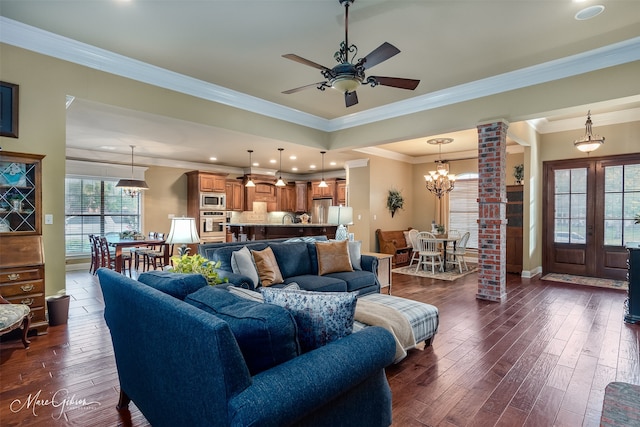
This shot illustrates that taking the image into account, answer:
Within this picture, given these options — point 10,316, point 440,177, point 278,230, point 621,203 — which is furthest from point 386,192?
point 10,316

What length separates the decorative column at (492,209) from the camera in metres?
4.58

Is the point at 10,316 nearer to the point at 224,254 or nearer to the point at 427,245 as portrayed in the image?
the point at 224,254

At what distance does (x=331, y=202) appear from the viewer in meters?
10.2

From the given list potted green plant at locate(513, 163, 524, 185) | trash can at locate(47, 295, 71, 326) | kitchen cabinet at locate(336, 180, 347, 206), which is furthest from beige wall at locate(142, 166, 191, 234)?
potted green plant at locate(513, 163, 524, 185)

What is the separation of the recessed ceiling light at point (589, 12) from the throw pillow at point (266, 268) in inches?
153

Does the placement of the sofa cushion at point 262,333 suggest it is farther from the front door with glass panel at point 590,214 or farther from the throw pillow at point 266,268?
the front door with glass panel at point 590,214

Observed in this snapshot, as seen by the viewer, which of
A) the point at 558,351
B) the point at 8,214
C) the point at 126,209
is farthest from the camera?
the point at 126,209

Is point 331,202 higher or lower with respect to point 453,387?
higher

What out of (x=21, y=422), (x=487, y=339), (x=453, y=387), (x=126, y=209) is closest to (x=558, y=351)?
(x=487, y=339)

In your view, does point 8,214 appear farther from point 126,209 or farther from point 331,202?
point 331,202

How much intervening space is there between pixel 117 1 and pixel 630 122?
26.1 feet

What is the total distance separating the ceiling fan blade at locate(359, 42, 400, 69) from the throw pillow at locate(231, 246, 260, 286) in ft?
7.43

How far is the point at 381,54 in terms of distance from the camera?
2.65m

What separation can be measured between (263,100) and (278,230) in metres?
2.57
